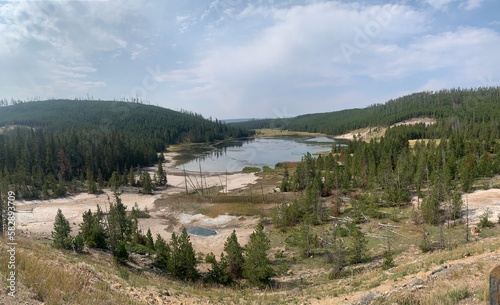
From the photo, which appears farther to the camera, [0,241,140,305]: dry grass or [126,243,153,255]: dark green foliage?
[126,243,153,255]: dark green foliage

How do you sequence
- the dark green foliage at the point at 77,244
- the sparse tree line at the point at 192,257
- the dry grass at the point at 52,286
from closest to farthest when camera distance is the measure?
1. the dry grass at the point at 52,286
2. the sparse tree line at the point at 192,257
3. the dark green foliage at the point at 77,244

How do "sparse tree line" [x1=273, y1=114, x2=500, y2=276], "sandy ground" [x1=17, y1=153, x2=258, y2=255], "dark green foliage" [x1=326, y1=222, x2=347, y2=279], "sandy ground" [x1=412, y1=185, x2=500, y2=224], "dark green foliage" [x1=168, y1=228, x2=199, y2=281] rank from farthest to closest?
"sandy ground" [x1=17, y1=153, x2=258, y2=255]
"sandy ground" [x1=412, y1=185, x2=500, y2=224]
"sparse tree line" [x1=273, y1=114, x2=500, y2=276]
"dark green foliage" [x1=168, y1=228, x2=199, y2=281]
"dark green foliage" [x1=326, y1=222, x2=347, y2=279]

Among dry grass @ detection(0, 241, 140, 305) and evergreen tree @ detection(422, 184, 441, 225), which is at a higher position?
dry grass @ detection(0, 241, 140, 305)

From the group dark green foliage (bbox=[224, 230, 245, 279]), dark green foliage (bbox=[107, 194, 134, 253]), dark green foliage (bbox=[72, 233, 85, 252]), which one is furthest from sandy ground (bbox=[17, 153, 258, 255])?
dark green foliage (bbox=[72, 233, 85, 252])

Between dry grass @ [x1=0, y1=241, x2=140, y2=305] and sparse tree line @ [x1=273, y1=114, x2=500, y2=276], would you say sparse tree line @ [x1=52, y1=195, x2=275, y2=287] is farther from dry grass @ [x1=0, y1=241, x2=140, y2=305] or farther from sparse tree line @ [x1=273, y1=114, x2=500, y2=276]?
dry grass @ [x1=0, y1=241, x2=140, y2=305]

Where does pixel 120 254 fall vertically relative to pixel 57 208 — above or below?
above

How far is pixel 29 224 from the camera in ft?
148

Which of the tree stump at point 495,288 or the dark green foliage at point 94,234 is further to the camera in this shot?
the dark green foliage at point 94,234

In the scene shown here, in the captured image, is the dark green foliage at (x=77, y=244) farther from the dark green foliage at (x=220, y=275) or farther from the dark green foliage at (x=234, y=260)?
the dark green foliage at (x=234, y=260)

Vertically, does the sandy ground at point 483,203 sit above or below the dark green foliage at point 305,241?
above

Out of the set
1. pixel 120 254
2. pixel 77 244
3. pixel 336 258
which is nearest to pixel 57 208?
pixel 77 244

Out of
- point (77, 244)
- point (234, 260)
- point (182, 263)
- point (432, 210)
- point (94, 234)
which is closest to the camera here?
point (182, 263)

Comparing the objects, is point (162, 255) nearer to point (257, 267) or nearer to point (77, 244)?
point (77, 244)


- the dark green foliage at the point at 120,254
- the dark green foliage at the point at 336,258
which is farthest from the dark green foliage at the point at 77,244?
the dark green foliage at the point at 336,258
